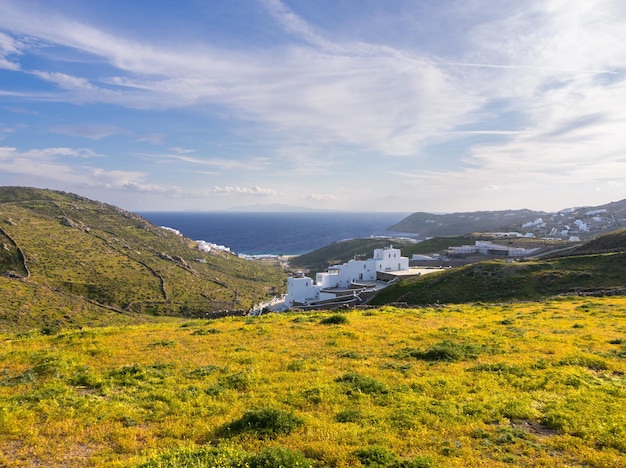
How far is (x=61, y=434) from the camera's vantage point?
866 cm

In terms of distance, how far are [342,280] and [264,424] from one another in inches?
2213

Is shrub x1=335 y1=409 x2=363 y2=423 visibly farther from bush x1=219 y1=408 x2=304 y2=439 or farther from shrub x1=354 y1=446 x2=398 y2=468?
shrub x1=354 y1=446 x2=398 y2=468

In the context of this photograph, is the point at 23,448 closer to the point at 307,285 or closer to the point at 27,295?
the point at 307,285

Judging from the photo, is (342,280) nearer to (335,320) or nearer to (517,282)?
(517,282)

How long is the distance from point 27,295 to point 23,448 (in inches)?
2200

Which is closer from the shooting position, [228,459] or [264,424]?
[228,459]

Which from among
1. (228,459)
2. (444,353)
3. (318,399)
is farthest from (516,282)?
(228,459)

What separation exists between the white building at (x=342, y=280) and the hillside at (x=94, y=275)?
18174 millimetres

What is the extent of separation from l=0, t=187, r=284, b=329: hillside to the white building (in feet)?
59.6

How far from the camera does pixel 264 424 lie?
888cm

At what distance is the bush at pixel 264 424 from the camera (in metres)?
8.62

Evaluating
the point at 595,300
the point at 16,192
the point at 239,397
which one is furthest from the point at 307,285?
the point at 16,192

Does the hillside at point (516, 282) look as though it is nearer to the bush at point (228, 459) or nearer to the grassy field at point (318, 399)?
the grassy field at point (318, 399)

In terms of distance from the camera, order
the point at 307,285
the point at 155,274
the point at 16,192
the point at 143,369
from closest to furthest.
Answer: the point at 143,369 < the point at 307,285 < the point at 155,274 < the point at 16,192
